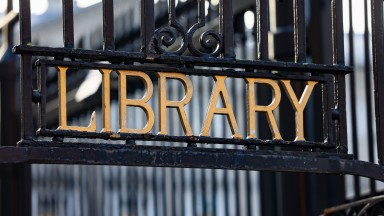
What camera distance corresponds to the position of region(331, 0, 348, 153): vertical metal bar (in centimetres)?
565

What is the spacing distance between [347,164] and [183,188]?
3.81 metres

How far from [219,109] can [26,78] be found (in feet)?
2.33

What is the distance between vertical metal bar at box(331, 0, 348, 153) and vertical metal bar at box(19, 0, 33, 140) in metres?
1.22

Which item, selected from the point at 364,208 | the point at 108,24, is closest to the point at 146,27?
the point at 108,24

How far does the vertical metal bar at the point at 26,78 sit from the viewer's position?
5.11 meters

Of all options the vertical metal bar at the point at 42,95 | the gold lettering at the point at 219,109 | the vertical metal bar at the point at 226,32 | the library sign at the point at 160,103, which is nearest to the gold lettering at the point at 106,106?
the library sign at the point at 160,103

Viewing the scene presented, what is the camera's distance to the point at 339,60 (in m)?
5.71

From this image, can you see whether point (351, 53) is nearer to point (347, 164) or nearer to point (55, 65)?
point (347, 164)

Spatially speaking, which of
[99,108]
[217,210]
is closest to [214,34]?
[217,210]

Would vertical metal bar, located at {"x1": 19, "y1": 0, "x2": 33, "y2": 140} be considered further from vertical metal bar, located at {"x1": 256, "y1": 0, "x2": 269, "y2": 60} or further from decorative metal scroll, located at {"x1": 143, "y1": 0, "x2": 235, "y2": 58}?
vertical metal bar, located at {"x1": 256, "y1": 0, "x2": 269, "y2": 60}

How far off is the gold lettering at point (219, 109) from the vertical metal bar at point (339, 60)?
0.47m

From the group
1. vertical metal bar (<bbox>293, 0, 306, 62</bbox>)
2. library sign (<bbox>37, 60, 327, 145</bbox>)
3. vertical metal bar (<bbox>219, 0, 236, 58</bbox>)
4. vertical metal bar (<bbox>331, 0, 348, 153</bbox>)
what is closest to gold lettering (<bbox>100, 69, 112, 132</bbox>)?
library sign (<bbox>37, 60, 327, 145</bbox>)

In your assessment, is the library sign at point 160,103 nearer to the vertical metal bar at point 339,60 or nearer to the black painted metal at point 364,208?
the vertical metal bar at point 339,60

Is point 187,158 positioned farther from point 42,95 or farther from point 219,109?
point 42,95
